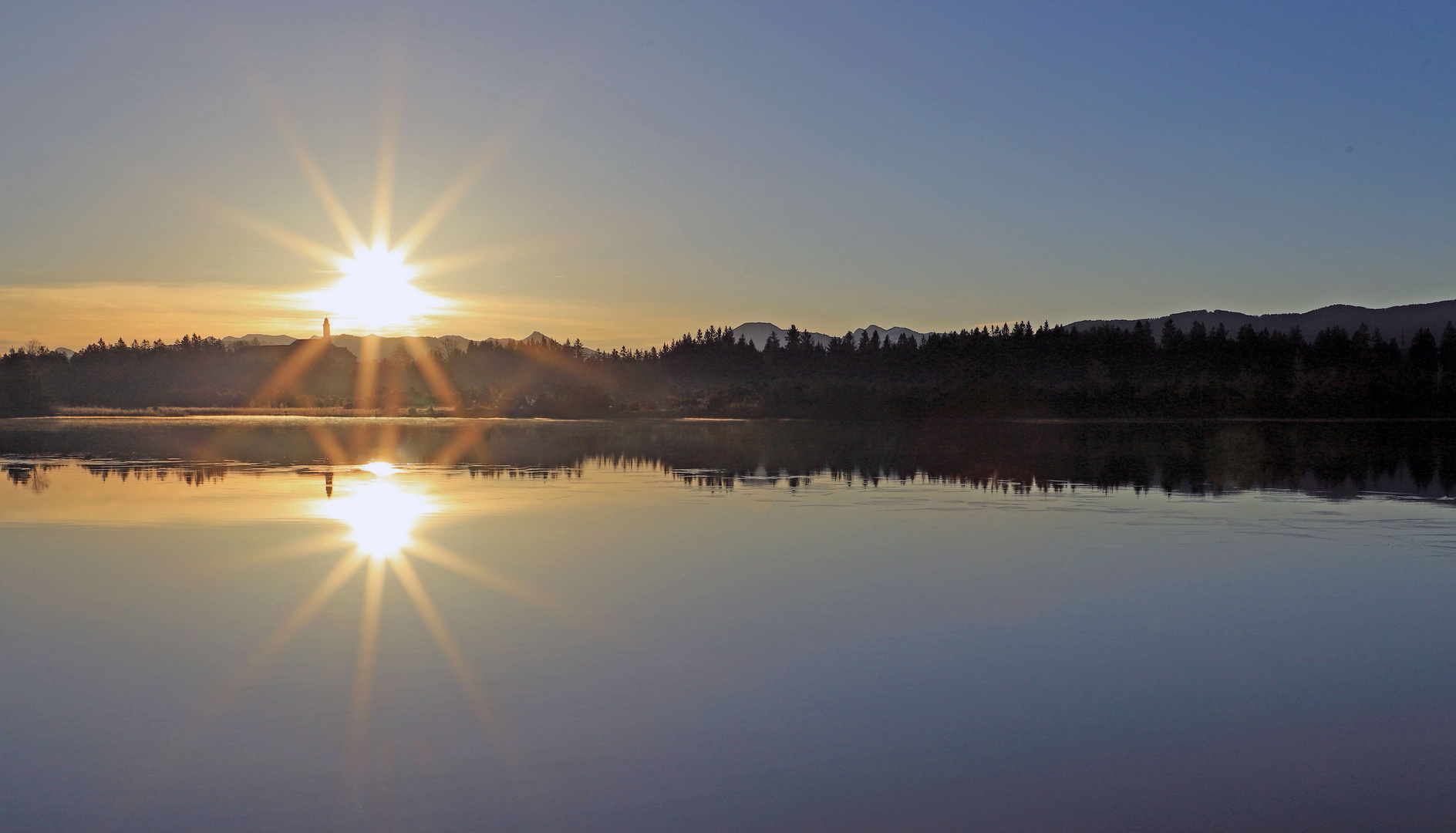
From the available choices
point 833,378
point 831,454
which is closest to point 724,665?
point 831,454

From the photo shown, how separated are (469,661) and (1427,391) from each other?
384 ft

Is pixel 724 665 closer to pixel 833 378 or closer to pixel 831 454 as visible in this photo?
pixel 831 454

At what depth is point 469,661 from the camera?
9.02 metres

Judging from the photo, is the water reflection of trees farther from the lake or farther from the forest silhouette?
the forest silhouette

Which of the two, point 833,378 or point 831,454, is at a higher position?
point 833,378

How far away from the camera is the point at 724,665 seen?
8.98 metres

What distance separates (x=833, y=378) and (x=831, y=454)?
91.4 m

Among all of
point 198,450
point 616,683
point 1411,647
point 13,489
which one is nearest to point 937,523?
point 1411,647

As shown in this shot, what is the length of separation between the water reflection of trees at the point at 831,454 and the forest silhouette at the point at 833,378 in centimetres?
3281

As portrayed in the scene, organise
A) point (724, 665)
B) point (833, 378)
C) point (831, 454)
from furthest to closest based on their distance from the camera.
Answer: point (833, 378), point (831, 454), point (724, 665)

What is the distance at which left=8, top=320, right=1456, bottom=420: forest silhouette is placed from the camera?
325 ft

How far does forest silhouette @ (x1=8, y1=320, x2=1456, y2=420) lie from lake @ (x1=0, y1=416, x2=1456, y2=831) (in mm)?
75802

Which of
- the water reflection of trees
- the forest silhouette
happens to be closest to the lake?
the water reflection of trees

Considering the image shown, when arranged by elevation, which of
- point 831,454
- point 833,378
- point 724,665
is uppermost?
point 833,378
